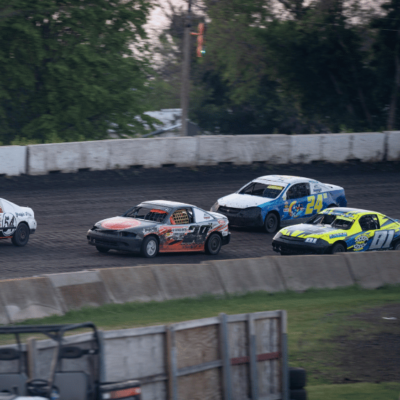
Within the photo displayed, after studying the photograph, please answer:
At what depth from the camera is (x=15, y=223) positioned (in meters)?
16.2

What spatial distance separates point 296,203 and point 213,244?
394cm

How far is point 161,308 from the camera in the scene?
12.0 m

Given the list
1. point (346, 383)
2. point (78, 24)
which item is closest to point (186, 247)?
point (346, 383)

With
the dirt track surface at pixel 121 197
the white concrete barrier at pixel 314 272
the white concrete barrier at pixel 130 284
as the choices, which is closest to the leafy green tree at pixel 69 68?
the dirt track surface at pixel 121 197

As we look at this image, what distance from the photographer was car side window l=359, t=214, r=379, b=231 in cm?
1720

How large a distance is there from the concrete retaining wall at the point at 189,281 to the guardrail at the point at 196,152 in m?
11.9

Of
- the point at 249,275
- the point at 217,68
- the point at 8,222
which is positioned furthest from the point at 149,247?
the point at 217,68

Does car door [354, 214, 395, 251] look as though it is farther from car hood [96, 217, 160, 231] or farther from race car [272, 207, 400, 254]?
car hood [96, 217, 160, 231]

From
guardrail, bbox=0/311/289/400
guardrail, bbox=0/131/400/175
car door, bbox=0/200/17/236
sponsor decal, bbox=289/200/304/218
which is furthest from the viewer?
guardrail, bbox=0/131/400/175

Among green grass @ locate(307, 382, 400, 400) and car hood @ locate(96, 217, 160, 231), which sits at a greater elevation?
green grass @ locate(307, 382, 400, 400)

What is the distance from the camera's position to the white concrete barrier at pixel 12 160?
22922mm

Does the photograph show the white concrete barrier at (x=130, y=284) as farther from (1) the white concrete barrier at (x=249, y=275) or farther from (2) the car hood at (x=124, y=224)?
(2) the car hood at (x=124, y=224)

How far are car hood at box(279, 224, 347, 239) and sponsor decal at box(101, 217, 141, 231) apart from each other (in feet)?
12.1

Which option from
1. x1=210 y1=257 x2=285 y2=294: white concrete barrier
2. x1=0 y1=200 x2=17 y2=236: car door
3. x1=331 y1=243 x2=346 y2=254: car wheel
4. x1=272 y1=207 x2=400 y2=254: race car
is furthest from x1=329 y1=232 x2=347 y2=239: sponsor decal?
x1=0 y1=200 x2=17 y2=236: car door
